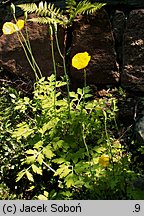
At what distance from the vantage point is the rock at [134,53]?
3508 mm

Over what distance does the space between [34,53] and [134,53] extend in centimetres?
88

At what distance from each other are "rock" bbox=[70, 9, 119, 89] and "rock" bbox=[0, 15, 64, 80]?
17cm

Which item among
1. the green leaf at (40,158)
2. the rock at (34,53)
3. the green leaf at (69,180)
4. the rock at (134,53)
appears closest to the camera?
the green leaf at (69,180)

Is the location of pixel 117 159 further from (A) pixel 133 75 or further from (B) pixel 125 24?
(B) pixel 125 24

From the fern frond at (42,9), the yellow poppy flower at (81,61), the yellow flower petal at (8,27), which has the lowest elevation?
the yellow poppy flower at (81,61)

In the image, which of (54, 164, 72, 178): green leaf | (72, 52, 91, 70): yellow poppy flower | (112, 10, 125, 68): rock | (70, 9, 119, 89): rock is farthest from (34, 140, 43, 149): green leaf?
(112, 10, 125, 68): rock

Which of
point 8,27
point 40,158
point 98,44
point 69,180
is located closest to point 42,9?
point 8,27

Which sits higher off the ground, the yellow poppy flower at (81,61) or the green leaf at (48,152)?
the yellow poppy flower at (81,61)

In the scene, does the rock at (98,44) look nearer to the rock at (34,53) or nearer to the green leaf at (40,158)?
the rock at (34,53)

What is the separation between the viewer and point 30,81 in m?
3.84

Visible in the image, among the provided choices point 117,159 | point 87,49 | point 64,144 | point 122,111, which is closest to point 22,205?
point 64,144

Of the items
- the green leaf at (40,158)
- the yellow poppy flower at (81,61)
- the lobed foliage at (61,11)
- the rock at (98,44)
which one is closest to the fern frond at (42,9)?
the lobed foliage at (61,11)

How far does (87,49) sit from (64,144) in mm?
1123

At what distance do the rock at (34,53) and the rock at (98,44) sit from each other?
17 cm
